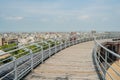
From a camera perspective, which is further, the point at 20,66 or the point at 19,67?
the point at 19,67

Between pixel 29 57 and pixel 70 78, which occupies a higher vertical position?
pixel 29 57

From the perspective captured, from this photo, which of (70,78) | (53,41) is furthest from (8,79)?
(53,41)

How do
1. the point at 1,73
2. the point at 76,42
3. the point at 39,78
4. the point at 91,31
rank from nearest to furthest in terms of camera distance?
1. the point at 1,73
2. the point at 39,78
3. the point at 76,42
4. the point at 91,31

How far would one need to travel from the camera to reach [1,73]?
738cm

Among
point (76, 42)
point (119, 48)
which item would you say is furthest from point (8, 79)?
point (119, 48)

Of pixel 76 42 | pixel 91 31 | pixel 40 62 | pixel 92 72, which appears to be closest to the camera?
pixel 92 72

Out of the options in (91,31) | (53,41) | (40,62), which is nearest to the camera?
(40,62)

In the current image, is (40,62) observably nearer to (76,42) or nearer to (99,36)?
(76,42)

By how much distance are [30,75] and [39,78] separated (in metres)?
0.66

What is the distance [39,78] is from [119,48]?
94.4 ft

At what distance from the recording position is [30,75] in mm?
9617

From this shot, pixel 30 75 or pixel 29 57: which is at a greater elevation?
pixel 29 57

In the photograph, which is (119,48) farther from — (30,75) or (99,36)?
(30,75)

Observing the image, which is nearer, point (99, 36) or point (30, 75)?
point (30, 75)
